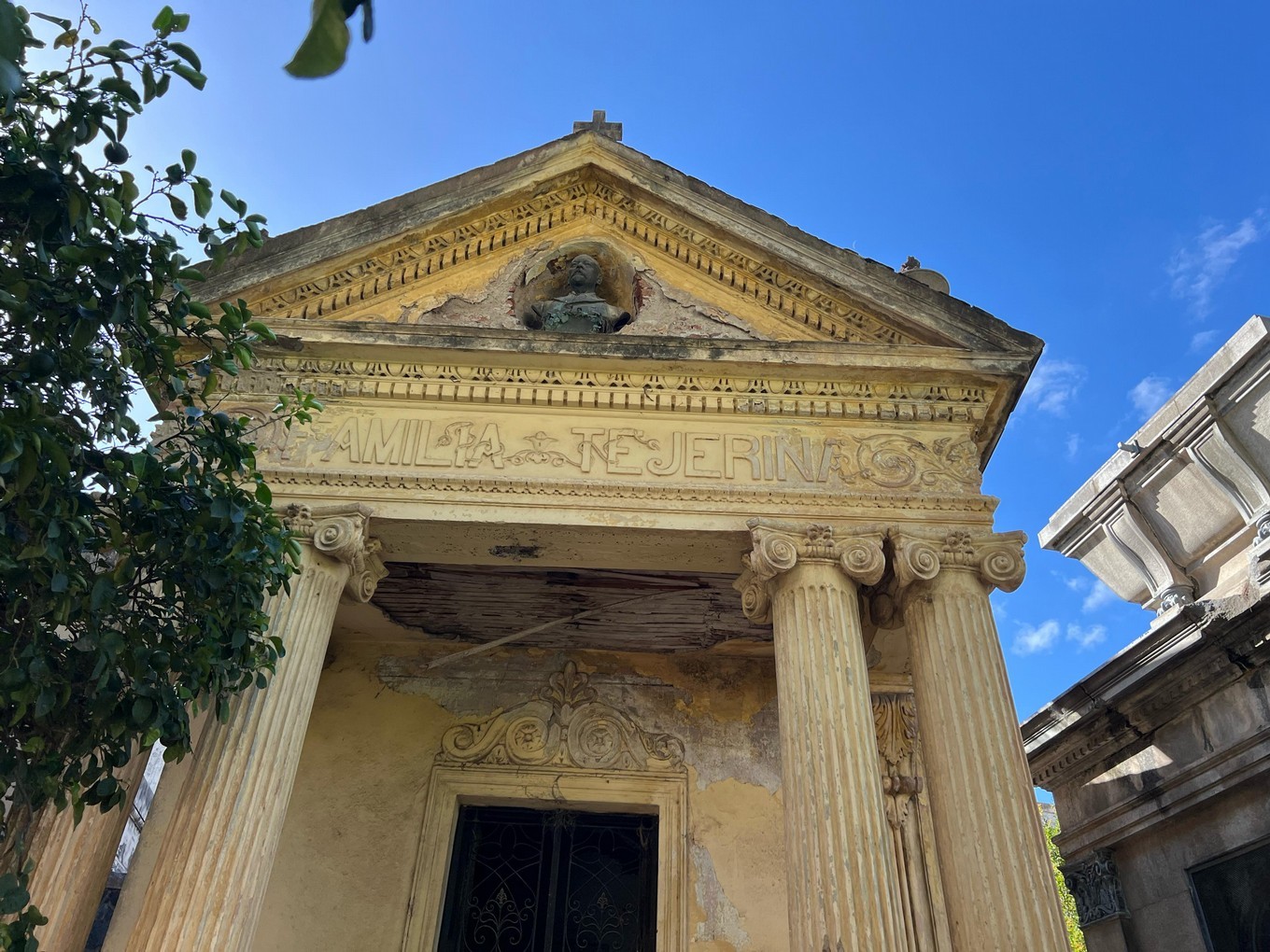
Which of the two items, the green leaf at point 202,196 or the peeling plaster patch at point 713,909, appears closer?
the green leaf at point 202,196

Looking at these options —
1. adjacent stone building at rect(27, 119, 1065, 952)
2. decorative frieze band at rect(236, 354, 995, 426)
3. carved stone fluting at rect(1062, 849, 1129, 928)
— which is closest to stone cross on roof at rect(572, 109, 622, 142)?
adjacent stone building at rect(27, 119, 1065, 952)

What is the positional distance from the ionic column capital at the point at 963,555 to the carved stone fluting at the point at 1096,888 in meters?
3.47

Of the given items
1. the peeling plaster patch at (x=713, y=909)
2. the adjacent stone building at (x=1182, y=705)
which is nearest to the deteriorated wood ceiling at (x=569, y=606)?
the peeling plaster patch at (x=713, y=909)

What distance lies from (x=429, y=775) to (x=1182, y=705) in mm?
5745

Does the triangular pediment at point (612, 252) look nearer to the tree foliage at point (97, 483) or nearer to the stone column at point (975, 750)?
the stone column at point (975, 750)

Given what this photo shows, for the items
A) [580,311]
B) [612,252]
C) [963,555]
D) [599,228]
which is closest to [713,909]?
[963,555]

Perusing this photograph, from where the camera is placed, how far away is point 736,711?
315 inches

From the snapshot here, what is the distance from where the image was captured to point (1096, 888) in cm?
788

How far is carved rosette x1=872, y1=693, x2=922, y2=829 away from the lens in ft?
24.7

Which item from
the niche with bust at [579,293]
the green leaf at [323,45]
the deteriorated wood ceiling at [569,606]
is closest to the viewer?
the green leaf at [323,45]

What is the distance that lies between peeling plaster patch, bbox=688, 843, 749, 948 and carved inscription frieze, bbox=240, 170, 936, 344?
4036 millimetres

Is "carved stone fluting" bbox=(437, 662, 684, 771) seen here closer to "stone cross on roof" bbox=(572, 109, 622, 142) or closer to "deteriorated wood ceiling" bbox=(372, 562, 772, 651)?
"deteriorated wood ceiling" bbox=(372, 562, 772, 651)

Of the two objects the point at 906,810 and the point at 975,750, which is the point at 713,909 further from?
the point at 975,750

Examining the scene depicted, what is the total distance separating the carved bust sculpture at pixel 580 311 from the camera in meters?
7.20
